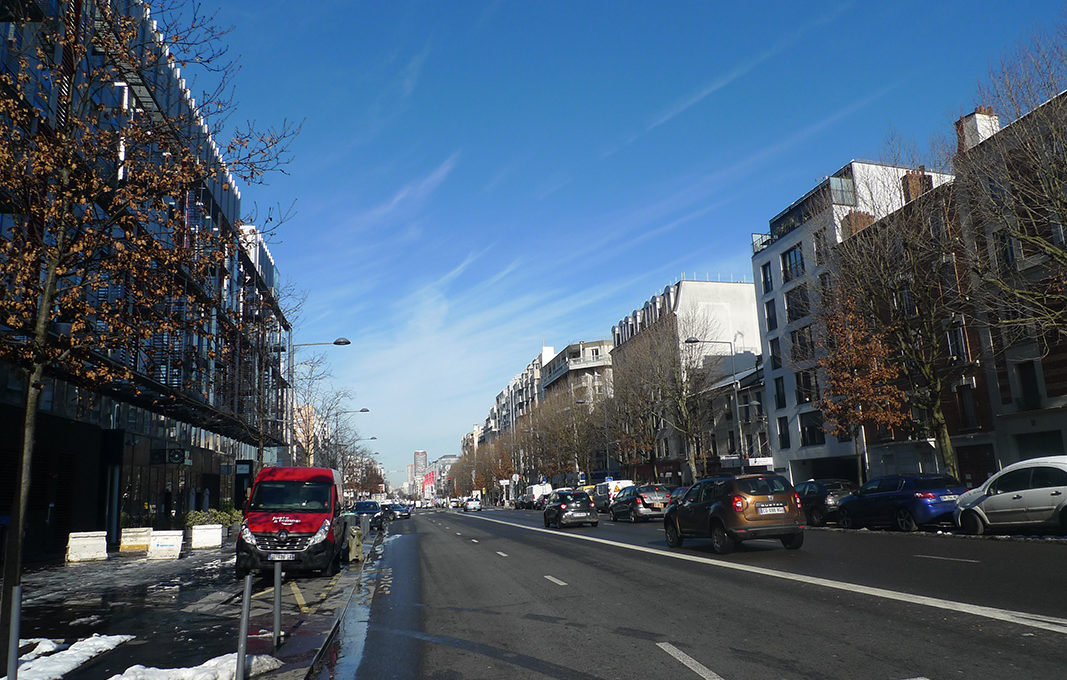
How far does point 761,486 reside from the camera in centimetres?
1666

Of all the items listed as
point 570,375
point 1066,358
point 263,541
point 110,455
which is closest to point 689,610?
point 263,541

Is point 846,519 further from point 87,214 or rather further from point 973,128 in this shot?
point 87,214

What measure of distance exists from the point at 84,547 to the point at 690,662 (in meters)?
19.8

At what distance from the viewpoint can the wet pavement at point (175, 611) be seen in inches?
320

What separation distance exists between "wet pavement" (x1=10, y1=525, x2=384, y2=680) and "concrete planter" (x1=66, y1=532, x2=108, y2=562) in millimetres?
1036

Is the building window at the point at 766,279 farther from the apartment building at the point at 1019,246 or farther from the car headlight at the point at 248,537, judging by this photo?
the car headlight at the point at 248,537

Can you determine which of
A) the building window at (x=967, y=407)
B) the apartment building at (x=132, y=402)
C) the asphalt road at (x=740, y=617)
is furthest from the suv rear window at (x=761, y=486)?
the building window at (x=967, y=407)

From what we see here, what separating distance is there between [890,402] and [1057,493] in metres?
14.8

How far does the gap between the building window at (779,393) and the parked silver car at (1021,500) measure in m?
33.4

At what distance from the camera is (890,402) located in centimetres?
3117

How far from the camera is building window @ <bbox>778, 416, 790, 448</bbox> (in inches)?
2030

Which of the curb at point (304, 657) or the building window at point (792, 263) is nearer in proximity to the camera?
the curb at point (304, 657)

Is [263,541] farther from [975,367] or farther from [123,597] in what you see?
[975,367]

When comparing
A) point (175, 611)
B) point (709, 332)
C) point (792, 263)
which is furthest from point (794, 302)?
point (175, 611)
